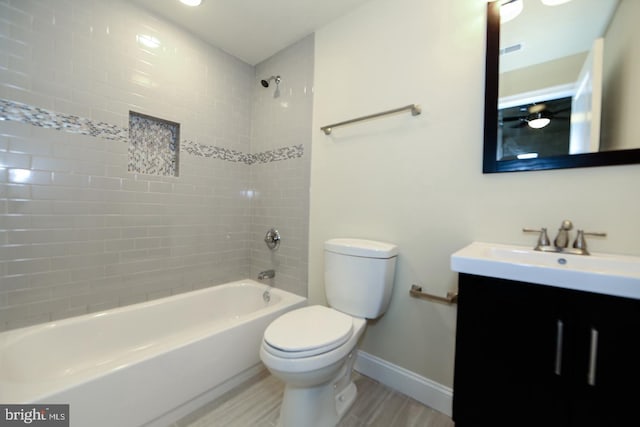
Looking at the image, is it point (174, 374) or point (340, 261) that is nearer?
point (174, 374)

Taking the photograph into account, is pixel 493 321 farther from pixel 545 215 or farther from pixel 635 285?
pixel 545 215

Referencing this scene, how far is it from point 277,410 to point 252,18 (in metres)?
2.44

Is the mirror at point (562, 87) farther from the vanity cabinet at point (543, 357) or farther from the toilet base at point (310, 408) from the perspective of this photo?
the toilet base at point (310, 408)

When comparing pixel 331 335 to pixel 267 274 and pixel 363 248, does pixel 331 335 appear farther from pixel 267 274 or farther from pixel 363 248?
pixel 267 274

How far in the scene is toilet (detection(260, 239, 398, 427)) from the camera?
3.58 ft

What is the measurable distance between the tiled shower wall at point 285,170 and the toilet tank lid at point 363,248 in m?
0.49

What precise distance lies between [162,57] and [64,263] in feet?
4.77

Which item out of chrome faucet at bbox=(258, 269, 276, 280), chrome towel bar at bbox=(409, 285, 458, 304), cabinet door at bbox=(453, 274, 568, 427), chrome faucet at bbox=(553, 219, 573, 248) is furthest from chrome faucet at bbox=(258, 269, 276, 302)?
chrome faucet at bbox=(553, 219, 573, 248)

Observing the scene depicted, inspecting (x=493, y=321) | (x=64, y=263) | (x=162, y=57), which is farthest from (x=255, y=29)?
(x=493, y=321)

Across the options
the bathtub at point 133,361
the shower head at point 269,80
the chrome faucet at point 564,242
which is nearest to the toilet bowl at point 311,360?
the bathtub at point 133,361

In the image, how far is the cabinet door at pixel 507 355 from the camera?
79 cm

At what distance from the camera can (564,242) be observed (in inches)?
40.9

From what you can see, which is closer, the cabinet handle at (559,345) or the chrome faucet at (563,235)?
the cabinet handle at (559,345)

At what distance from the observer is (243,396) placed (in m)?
1.47
